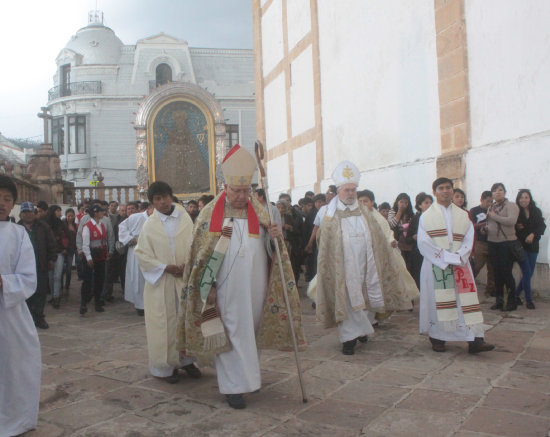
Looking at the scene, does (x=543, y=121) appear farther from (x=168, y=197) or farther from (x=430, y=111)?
(x=168, y=197)

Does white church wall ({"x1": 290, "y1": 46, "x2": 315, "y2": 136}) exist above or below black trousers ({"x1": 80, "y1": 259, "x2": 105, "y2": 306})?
above

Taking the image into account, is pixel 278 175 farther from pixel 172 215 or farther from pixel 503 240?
pixel 172 215

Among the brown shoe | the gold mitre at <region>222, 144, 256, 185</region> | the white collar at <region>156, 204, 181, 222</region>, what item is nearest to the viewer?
the gold mitre at <region>222, 144, 256, 185</region>

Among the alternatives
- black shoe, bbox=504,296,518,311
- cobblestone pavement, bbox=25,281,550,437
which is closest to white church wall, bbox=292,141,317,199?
black shoe, bbox=504,296,518,311

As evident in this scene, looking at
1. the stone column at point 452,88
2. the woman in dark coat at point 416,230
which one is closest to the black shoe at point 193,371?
the woman in dark coat at point 416,230

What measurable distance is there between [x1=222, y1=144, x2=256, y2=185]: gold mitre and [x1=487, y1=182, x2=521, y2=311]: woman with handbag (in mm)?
4032

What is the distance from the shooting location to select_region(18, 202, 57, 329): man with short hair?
6742 mm

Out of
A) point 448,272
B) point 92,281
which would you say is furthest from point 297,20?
point 448,272

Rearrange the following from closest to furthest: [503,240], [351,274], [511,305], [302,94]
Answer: [351,274]
[511,305]
[503,240]
[302,94]

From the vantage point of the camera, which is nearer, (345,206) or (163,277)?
(163,277)

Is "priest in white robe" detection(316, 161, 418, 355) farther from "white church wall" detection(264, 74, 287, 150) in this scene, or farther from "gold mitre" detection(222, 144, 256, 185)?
"white church wall" detection(264, 74, 287, 150)

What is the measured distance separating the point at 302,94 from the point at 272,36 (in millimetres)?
3402

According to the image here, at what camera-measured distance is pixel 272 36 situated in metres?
17.4

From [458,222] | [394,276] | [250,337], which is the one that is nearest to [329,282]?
[394,276]
